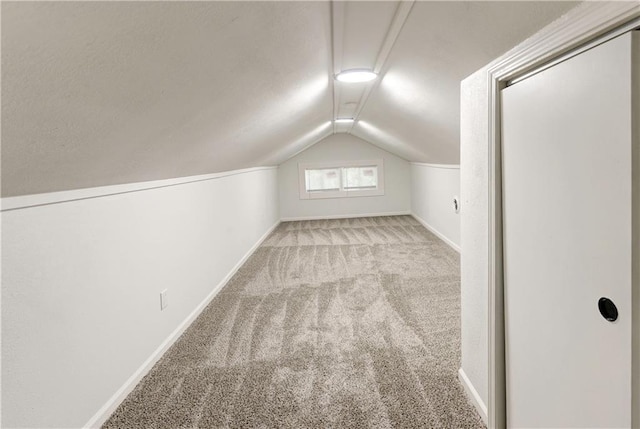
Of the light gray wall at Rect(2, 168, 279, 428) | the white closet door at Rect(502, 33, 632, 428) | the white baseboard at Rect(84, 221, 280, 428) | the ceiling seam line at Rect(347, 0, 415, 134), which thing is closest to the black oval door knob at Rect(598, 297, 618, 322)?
the white closet door at Rect(502, 33, 632, 428)

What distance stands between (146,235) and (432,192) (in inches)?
183

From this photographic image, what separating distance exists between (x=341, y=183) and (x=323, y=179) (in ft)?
1.21

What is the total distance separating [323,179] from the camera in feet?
26.6

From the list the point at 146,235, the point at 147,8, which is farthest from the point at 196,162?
the point at 147,8

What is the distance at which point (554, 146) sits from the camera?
1.18 metres

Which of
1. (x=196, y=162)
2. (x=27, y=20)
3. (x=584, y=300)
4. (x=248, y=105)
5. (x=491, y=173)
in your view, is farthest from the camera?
(x=196, y=162)

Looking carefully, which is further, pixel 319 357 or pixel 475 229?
pixel 319 357

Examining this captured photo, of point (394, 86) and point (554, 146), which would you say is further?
point (394, 86)

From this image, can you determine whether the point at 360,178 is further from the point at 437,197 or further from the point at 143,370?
the point at 143,370

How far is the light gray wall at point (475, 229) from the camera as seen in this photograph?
1.66m

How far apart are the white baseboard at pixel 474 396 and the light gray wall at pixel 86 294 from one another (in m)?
1.69

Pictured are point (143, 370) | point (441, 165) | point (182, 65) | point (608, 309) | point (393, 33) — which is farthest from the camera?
point (441, 165)

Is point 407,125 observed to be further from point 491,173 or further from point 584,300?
point 584,300

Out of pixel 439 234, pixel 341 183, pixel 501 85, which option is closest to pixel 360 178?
pixel 341 183
